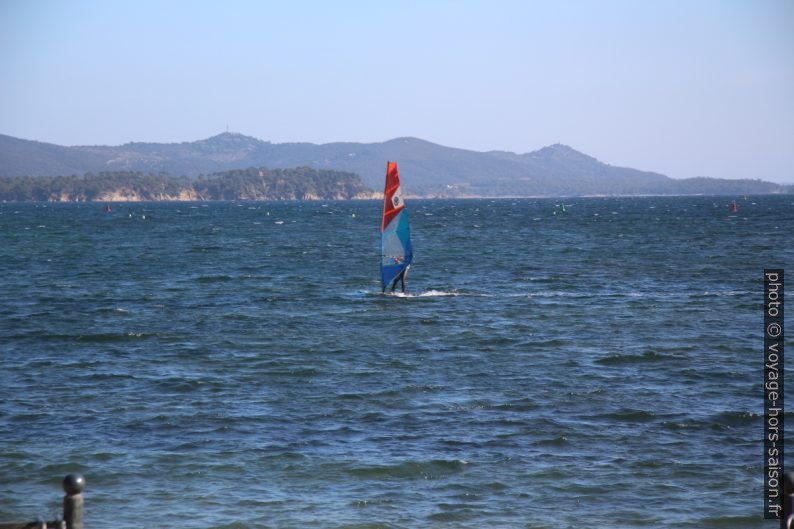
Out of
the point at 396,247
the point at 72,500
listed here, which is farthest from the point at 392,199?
the point at 72,500

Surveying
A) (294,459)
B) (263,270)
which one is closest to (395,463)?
(294,459)

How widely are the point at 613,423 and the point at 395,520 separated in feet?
23.6

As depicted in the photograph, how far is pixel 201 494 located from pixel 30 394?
9.36 metres

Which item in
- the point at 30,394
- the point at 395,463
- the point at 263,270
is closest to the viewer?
the point at 395,463

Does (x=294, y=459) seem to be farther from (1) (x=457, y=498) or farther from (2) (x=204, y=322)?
(2) (x=204, y=322)

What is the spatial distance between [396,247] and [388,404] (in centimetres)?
2120

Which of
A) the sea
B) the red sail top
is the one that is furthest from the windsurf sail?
the sea

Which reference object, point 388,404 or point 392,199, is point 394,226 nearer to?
point 392,199

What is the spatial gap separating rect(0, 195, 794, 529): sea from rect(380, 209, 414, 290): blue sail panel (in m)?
1.70

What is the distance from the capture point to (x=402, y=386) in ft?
83.0

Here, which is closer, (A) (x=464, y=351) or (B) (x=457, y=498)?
(B) (x=457, y=498)

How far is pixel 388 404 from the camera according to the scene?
23203 millimetres

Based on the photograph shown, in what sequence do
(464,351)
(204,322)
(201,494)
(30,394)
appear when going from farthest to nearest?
(204,322) < (464,351) < (30,394) < (201,494)

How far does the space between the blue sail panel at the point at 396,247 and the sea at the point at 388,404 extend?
5.58 feet
